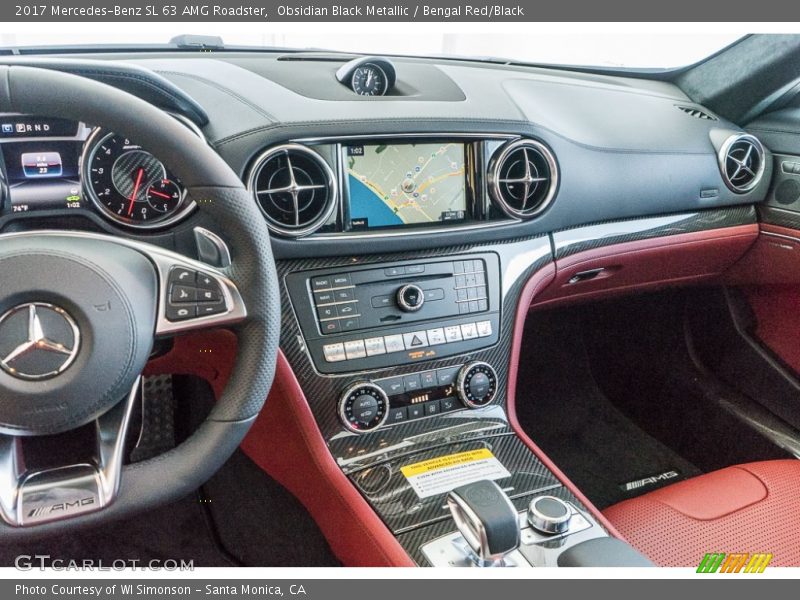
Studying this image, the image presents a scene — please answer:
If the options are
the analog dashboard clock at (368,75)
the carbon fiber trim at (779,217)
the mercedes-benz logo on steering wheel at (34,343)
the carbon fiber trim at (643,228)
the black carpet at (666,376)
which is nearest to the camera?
the mercedes-benz logo on steering wheel at (34,343)

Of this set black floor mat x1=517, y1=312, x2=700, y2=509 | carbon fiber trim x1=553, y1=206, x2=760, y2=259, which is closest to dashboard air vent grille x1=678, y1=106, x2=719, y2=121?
carbon fiber trim x1=553, y1=206, x2=760, y2=259

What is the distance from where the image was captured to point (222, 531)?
166cm

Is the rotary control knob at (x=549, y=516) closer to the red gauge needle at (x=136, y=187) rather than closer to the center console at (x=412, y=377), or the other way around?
the center console at (x=412, y=377)

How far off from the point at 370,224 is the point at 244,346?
1.48 ft

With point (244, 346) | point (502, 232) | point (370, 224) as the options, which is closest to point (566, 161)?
point (502, 232)

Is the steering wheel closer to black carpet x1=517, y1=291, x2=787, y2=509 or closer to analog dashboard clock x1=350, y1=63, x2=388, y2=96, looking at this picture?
analog dashboard clock x1=350, y1=63, x2=388, y2=96

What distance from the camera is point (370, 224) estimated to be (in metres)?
1.31

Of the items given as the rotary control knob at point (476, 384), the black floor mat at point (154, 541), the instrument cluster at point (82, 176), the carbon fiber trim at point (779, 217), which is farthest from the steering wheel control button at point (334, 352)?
the carbon fiber trim at point (779, 217)

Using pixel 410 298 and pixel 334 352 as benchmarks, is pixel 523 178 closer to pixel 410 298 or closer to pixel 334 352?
pixel 410 298

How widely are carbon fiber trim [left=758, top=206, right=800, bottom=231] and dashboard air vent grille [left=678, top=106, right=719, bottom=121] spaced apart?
269mm

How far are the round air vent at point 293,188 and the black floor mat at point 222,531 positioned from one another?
703 millimetres

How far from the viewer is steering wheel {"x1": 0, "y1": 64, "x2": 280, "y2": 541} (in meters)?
0.82

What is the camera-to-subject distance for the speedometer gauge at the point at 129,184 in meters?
1.04
